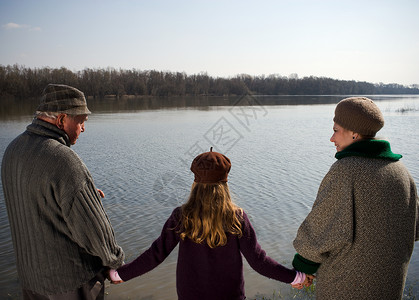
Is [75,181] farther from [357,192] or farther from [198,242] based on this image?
[357,192]

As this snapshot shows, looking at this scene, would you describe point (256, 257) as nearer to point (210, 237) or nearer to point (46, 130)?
point (210, 237)

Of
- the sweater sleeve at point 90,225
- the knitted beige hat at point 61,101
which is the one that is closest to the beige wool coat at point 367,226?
the sweater sleeve at point 90,225

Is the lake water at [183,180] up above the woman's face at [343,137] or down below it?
below

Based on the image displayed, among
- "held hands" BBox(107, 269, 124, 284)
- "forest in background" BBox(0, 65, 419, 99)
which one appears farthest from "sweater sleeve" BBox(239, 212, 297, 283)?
"forest in background" BBox(0, 65, 419, 99)

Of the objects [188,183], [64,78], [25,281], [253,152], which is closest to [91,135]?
[253,152]

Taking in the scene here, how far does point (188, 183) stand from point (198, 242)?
783 cm

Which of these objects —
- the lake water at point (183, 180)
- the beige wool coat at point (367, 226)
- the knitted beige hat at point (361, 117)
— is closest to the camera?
the beige wool coat at point (367, 226)

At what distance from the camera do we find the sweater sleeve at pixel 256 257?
205 cm

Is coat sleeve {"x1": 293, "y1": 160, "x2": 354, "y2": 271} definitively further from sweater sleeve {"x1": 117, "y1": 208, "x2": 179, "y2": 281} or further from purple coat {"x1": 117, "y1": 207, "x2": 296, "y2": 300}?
sweater sleeve {"x1": 117, "y1": 208, "x2": 179, "y2": 281}

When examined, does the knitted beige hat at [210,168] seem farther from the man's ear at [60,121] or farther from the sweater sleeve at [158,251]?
the man's ear at [60,121]

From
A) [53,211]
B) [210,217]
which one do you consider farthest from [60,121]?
[210,217]

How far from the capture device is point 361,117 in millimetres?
1936

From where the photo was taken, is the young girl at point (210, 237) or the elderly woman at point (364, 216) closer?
the elderly woman at point (364, 216)

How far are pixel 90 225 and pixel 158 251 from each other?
441 millimetres
